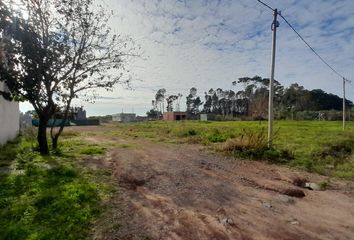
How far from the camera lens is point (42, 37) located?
10.3 metres

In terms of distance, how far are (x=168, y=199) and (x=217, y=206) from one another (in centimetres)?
91

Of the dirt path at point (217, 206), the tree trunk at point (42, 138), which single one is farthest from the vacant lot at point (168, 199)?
the tree trunk at point (42, 138)

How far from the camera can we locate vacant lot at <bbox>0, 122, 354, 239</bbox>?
15.0ft

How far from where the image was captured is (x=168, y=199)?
593cm

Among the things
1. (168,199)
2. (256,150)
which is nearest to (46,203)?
(168,199)

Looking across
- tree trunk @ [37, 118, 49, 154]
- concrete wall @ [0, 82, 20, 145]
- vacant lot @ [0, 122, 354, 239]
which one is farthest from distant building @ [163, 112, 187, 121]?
vacant lot @ [0, 122, 354, 239]

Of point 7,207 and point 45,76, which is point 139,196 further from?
point 45,76

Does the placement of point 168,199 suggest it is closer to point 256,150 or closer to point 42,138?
point 256,150

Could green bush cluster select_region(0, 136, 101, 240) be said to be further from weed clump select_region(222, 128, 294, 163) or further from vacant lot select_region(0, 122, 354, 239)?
weed clump select_region(222, 128, 294, 163)

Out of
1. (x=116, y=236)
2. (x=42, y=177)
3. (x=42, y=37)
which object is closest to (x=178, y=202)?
(x=116, y=236)

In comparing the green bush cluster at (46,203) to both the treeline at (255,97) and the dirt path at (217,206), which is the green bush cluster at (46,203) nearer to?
the dirt path at (217,206)

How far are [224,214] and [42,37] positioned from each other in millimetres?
8213

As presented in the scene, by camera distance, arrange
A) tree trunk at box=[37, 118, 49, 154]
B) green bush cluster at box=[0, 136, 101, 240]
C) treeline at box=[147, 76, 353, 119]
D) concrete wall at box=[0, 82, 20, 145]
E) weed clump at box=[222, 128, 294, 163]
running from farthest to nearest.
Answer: treeline at box=[147, 76, 353, 119], concrete wall at box=[0, 82, 20, 145], weed clump at box=[222, 128, 294, 163], tree trunk at box=[37, 118, 49, 154], green bush cluster at box=[0, 136, 101, 240]

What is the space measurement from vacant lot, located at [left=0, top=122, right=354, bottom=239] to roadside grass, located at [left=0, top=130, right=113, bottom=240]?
0.05 ft
